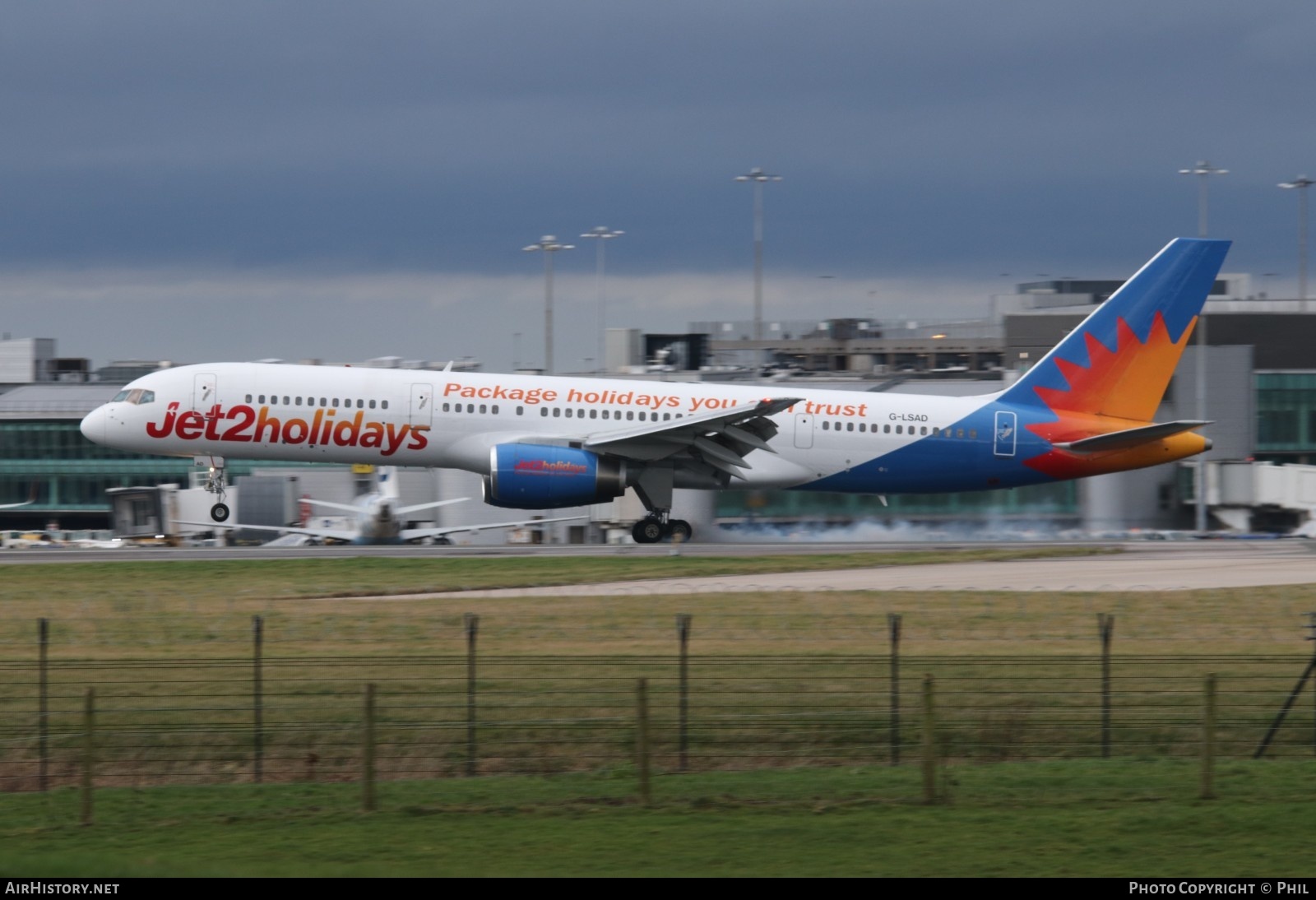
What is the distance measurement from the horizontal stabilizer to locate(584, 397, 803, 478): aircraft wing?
8388mm

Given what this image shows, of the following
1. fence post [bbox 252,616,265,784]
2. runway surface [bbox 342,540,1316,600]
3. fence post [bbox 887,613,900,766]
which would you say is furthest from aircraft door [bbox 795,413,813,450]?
fence post [bbox 252,616,265,784]

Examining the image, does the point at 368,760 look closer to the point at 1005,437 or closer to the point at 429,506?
the point at 1005,437

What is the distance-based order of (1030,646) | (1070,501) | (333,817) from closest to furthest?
(333,817)
(1030,646)
(1070,501)

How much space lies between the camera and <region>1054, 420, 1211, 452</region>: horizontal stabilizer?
4097 cm

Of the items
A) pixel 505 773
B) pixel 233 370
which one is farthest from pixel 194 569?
pixel 505 773

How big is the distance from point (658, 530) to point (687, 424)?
12.2ft

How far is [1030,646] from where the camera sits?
2250 cm

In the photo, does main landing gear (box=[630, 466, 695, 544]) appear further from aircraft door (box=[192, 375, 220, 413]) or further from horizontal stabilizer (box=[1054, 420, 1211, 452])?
aircraft door (box=[192, 375, 220, 413])

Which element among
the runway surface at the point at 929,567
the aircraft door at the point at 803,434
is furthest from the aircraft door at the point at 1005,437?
the aircraft door at the point at 803,434

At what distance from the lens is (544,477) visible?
38.6m

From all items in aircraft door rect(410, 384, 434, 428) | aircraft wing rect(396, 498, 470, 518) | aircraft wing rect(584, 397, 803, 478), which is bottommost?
aircraft wing rect(396, 498, 470, 518)

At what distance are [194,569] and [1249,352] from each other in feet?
159

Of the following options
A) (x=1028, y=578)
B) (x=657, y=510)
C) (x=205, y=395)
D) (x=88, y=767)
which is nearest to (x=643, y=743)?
(x=88, y=767)

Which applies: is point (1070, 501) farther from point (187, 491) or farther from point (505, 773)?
point (505, 773)
